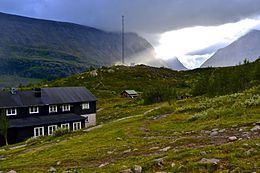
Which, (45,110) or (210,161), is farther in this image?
(45,110)

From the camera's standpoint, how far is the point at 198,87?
8925 centimetres

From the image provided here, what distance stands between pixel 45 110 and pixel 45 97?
325cm

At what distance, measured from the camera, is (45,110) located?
7625 cm

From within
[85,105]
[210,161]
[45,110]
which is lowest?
[45,110]

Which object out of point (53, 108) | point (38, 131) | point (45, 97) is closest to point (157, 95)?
point (53, 108)

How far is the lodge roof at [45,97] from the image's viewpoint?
236ft

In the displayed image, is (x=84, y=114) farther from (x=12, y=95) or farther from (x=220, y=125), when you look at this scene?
(x=220, y=125)

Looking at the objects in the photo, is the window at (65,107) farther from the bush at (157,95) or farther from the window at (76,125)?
the bush at (157,95)

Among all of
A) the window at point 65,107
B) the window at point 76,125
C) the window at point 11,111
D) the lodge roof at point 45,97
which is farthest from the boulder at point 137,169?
the window at point 65,107

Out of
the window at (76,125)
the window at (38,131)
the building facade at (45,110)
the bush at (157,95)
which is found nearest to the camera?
the building facade at (45,110)

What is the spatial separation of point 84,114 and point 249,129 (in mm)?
62031

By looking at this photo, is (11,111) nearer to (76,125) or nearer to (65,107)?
(65,107)

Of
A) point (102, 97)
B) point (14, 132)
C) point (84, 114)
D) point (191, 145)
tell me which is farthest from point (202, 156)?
point (102, 97)

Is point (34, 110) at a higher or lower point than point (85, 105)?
lower
